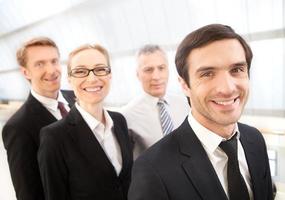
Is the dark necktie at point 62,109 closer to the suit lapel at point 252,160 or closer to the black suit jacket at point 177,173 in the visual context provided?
the black suit jacket at point 177,173

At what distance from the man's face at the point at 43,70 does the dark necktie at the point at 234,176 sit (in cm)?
131

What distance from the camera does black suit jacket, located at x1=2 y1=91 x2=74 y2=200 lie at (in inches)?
78.0

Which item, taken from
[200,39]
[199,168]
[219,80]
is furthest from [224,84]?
[199,168]

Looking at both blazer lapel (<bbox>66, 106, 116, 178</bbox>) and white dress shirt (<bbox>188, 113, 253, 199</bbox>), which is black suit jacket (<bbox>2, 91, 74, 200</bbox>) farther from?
white dress shirt (<bbox>188, 113, 253, 199</bbox>)

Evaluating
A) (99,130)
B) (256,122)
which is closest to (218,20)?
(256,122)

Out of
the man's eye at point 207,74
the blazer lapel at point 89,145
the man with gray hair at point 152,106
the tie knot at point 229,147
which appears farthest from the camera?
the man with gray hair at point 152,106

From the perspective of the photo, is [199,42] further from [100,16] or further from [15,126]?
[15,126]

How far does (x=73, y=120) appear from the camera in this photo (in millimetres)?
1832

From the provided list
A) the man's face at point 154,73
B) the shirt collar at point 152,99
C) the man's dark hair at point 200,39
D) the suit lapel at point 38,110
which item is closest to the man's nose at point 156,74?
the man's face at point 154,73

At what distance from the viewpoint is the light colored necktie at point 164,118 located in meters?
1.99

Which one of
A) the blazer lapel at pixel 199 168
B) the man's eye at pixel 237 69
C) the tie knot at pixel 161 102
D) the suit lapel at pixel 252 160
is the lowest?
the suit lapel at pixel 252 160

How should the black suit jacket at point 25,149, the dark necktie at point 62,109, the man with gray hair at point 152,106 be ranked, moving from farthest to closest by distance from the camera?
the dark necktie at point 62,109 → the black suit jacket at point 25,149 → the man with gray hair at point 152,106

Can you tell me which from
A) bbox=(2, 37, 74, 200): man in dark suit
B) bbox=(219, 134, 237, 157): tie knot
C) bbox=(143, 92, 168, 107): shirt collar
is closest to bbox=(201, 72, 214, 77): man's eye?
bbox=(219, 134, 237, 157): tie knot

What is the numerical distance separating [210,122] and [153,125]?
664 millimetres
